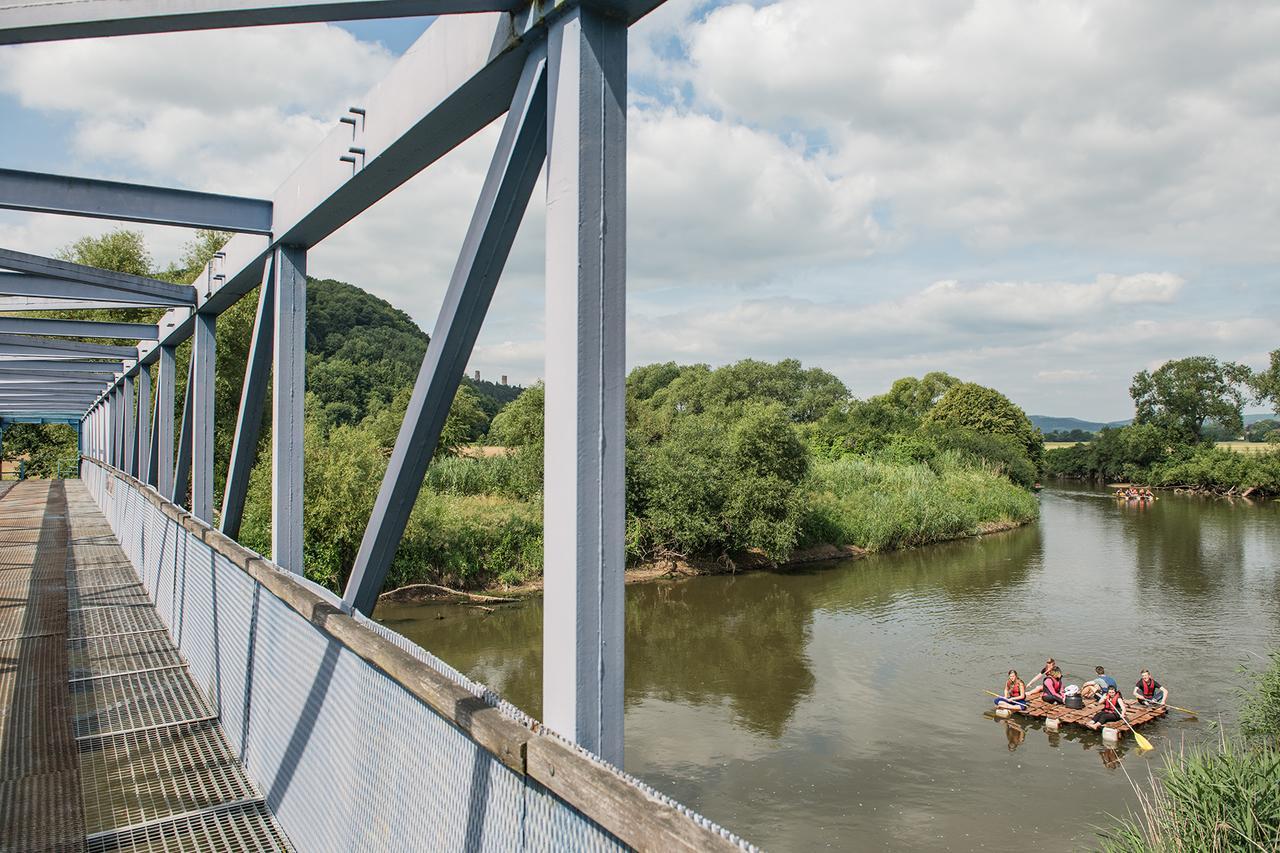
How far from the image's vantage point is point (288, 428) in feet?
13.2

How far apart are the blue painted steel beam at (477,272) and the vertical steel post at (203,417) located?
4369mm

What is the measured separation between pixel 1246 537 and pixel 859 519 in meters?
16.1

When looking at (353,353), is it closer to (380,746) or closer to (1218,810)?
(1218,810)

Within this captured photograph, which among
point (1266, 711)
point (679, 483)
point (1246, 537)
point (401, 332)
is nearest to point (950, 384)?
point (1246, 537)

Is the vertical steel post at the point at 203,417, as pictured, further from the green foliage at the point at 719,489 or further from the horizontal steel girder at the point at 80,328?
the green foliage at the point at 719,489

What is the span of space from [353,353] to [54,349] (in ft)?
95.2

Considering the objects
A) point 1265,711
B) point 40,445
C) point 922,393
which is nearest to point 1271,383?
point 922,393

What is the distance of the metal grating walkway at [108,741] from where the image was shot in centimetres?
301

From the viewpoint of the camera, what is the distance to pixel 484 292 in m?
2.18

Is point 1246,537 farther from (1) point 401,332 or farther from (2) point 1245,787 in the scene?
(1) point 401,332

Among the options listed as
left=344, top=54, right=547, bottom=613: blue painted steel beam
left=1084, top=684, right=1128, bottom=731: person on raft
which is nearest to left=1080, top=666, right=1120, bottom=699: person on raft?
left=1084, top=684, right=1128, bottom=731: person on raft

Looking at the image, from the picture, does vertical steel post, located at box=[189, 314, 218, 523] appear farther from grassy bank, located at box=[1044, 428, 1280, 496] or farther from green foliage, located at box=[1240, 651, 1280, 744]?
grassy bank, located at box=[1044, 428, 1280, 496]

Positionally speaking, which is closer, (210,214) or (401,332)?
(210,214)

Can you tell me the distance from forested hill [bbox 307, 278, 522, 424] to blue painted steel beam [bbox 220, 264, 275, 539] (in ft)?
97.7
